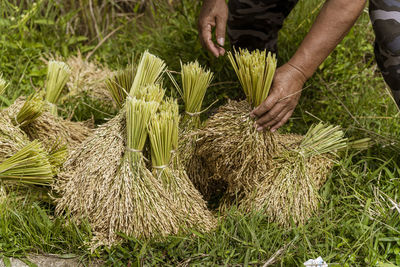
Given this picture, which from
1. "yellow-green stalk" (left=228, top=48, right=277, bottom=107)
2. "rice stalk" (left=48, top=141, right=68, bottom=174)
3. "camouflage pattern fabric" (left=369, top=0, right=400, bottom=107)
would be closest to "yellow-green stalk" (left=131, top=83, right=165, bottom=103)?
"yellow-green stalk" (left=228, top=48, right=277, bottom=107)

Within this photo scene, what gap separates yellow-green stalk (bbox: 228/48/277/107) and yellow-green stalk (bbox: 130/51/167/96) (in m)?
0.44

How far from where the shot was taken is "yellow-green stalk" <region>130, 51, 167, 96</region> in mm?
2111

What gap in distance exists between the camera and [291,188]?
2.06 metres

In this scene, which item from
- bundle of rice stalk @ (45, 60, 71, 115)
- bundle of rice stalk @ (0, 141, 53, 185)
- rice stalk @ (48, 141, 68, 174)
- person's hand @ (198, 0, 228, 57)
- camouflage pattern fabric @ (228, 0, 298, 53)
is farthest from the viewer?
bundle of rice stalk @ (45, 60, 71, 115)

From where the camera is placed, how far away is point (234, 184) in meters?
2.09

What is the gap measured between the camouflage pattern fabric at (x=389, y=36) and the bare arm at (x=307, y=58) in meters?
0.23

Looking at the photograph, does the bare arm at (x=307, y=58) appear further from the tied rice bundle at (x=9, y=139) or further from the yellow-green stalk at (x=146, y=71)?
the tied rice bundle at (x=9, y=139)

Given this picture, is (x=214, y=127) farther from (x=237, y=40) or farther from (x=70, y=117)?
(x=70, y=117)

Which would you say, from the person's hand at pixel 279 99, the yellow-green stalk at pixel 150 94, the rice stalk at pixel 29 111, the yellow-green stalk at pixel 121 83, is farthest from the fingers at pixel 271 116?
the rice stalk at pixel 29 111

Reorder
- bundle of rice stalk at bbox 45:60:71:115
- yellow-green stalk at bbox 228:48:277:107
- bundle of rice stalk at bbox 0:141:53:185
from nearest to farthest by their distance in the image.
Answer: yellow-green stalk at bbox 228:48:277:107
bundle of rice stalk at bbox 0:141:53:185
bundle of rice stalk at bbox 45:60:71:115

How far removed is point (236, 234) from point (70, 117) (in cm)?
131

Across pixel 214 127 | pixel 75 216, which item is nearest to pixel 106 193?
pixel 75 216

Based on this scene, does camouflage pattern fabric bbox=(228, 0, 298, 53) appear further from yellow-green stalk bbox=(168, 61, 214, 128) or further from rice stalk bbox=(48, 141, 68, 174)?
rice stalk bbox=(48, 141, 68, 174)

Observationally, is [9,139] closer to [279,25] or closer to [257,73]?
[257,73]
